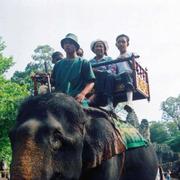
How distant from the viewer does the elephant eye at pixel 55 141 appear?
3436 millimetres

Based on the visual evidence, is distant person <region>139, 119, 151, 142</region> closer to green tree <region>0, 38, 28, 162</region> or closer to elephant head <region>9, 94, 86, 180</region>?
elephant head <region>9, 94, 86, 180</region>

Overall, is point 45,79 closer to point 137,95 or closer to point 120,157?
point 120,157

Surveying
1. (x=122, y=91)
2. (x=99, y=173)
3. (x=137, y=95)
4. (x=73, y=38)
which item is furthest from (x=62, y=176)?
(x=137, y=95)

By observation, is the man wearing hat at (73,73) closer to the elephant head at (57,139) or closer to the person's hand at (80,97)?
the person's hand at (80,97)

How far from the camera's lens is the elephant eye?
11.3ft

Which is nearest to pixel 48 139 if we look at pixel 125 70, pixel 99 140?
pixel 99 140

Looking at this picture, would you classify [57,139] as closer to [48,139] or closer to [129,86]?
[48,139]

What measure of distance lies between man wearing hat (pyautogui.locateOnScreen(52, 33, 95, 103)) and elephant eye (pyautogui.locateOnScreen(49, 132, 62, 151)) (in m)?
1.05

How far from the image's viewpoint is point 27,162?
3.22 metres

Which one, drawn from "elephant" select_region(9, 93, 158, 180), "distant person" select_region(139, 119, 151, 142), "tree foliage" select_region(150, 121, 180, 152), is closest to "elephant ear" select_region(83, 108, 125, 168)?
"elephant" select_region(9, 93, 158, 180)

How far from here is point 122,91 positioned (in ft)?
21.0

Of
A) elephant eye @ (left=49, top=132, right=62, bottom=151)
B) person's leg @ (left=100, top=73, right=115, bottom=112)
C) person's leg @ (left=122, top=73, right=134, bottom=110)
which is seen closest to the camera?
elephant eye @ (left=49, top=132, right=62, bottom=151)

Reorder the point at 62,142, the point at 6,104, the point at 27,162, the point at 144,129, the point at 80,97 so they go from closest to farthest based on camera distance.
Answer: the point at 27,162, the point at 62,142, the point at 80,97, the point at 144,129, the point at 6,104

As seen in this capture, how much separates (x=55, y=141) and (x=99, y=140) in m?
0.65
